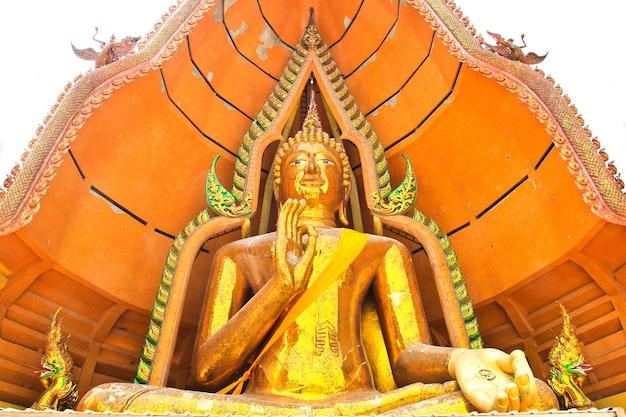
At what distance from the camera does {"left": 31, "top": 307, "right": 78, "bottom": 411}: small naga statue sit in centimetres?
259

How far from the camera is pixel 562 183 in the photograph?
319 cm

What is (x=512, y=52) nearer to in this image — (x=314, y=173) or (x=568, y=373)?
(x=314, y=173)

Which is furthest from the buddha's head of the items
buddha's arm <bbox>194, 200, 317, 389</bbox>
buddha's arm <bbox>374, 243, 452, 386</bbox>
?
buddha's arm <bbox>194, 200, 317, 389</bbox>

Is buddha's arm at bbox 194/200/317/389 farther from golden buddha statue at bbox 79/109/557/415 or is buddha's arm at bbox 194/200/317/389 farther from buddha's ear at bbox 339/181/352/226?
buddha's ear at bbox 339/181/352/226

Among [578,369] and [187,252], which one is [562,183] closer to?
[578,369]

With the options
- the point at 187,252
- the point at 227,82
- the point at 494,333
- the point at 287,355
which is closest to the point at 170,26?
the point at 227,82

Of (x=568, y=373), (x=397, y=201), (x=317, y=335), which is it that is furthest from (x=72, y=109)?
(x=568, y=373)

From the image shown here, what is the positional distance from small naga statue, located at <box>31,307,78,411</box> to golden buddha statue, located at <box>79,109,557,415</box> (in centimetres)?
62

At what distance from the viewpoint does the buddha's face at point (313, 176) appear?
132 inches

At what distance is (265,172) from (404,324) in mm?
1757

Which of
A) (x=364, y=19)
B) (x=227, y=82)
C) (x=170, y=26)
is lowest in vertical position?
(x=170, y=26)

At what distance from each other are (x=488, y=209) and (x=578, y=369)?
1211mm

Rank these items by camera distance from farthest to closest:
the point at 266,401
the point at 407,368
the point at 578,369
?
the point at 578,369 < the point at 407,368 < the point at 266,401

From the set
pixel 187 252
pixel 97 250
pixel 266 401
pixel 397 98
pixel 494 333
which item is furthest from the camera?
pixel 397 98
